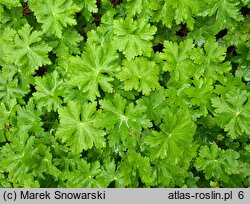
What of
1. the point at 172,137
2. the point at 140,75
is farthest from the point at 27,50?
the point at 172,137

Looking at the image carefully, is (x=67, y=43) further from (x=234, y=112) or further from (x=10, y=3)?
(x=234, y=112)

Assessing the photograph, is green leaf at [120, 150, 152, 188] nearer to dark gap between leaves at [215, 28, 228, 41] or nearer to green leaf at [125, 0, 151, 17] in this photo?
green leaf at [125, 0, 151, 17]

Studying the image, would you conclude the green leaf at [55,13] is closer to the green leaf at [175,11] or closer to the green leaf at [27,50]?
the green leaf at [27,50]

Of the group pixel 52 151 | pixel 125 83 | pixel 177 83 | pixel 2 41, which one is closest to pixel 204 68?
pixel 177 83

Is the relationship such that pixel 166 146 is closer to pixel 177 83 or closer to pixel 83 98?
pixel 177 83

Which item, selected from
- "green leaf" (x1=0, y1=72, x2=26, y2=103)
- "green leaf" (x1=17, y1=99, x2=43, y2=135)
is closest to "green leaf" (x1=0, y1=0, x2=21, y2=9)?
"green leaf" (x1=0, y1=72, x2=26, y2=103)

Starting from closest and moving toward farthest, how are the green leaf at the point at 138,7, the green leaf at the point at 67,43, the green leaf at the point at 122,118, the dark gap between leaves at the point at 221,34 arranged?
the green leaf at the point at 122,118, the green leaf at the point at 138,7, the green leaf at the point at 67,43, the dark gap between leaves at the point at 221,34

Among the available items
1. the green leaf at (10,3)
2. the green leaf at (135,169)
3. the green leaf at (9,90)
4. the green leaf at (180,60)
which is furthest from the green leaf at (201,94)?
Answer: the green leaf at (10,3)

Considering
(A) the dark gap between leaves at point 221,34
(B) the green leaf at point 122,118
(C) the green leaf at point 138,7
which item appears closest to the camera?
(B) the green leaf at point 122,118
